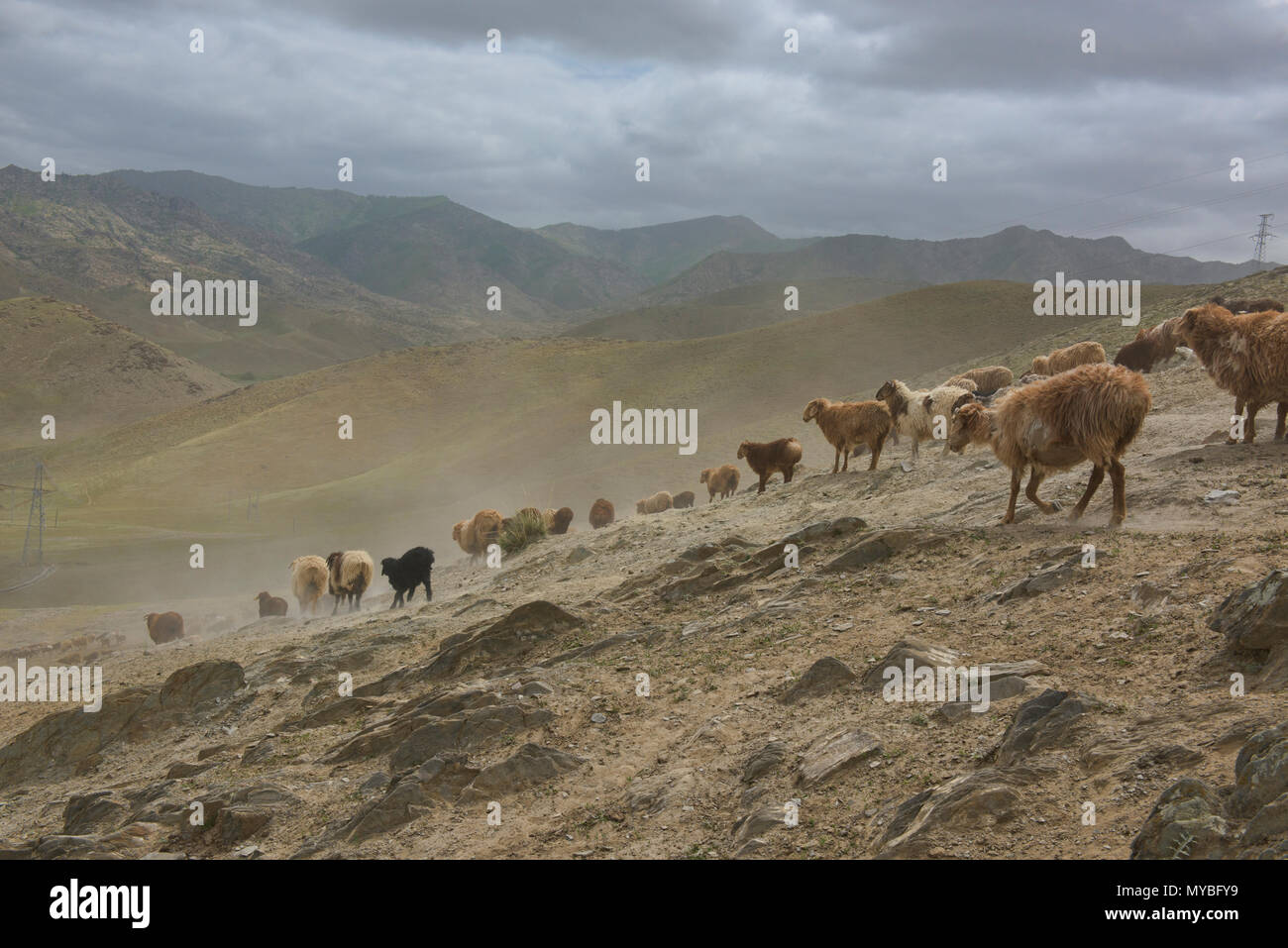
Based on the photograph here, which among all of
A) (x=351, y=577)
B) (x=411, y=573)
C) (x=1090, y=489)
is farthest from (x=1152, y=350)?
(x=351, y=577)

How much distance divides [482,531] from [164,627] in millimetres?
9094

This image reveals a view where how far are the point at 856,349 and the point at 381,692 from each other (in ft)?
220

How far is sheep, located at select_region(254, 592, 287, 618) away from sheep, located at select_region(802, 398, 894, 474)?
1762 cm

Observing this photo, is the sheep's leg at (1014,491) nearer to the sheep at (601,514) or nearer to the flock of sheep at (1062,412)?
the flock of sheep at (1062,412)

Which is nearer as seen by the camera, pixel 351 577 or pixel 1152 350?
pixel 1152 350

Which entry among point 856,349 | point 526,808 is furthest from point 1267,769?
point 856,349

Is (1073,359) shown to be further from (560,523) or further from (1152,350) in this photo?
(560,523)

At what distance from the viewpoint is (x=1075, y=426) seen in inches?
441

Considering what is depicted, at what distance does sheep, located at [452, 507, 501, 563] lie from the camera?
2709cm

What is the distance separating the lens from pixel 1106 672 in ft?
23.9

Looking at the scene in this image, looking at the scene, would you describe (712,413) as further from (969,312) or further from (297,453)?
(297,453)

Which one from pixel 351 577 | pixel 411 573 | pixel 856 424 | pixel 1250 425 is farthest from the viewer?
pixel 351 577

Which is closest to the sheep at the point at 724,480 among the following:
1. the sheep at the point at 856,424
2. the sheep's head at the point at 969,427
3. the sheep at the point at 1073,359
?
the sheep at the point at 1073,359

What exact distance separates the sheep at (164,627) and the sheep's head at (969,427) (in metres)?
21.5
